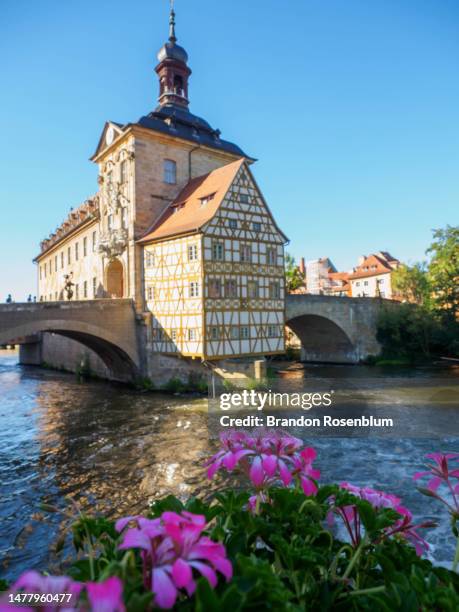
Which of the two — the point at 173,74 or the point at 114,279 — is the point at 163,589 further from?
the point at 173,74

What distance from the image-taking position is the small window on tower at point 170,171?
22.8 m

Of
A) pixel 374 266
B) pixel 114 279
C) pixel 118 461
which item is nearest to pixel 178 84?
pixel 114 279

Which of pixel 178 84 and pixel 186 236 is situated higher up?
pixel 178 84

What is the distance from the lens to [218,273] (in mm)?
18547

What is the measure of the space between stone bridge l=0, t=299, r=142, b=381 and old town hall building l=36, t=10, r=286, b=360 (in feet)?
3.23

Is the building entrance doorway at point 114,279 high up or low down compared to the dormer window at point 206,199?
down

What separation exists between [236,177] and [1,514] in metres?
15.5

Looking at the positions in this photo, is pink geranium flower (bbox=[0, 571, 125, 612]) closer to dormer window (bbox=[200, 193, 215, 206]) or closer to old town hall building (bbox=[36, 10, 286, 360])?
old town hall building (bbox=[36, 10, 286, 360])

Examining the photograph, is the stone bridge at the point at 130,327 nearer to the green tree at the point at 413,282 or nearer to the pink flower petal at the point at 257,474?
the green tree at the point at 413,282

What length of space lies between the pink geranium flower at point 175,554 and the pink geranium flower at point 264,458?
0.46m

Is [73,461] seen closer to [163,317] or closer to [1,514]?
[1,514]

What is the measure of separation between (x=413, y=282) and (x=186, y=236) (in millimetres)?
23835

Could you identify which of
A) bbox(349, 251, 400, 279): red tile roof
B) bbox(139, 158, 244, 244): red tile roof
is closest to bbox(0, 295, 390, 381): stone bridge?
bbox(139, 158, 244, 244): red tile roof

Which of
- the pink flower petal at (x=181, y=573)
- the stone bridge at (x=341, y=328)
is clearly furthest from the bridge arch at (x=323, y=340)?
the pink flower petal at (x=181, y=573)
